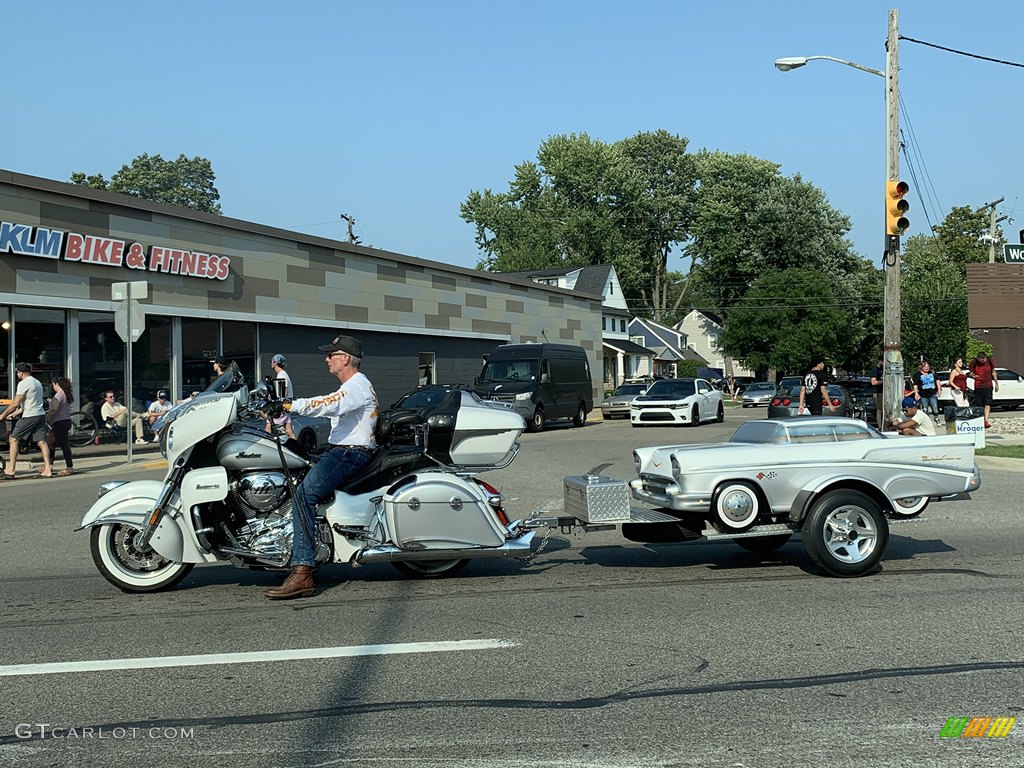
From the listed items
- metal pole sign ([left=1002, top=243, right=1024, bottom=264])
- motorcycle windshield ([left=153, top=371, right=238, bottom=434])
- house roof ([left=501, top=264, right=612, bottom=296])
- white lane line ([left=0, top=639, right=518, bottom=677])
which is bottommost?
white lane line ([left=0, top=639, right=518, bottom=677])

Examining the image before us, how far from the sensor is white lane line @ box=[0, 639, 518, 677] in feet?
17.4

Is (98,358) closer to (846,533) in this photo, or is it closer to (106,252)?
(106,252)

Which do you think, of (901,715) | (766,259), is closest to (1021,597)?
(901,715)

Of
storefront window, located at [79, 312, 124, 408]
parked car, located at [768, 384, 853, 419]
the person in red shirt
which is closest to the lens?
storefront window, located at [79, 312, 124, 408]

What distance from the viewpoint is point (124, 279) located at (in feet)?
73.2

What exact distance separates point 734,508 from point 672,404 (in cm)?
2393

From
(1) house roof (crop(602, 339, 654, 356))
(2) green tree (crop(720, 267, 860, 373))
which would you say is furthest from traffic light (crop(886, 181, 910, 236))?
(2) green tree (crop(720, 267, 860, 373))

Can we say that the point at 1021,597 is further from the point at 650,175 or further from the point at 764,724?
the point at 650,175

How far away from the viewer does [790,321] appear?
68.5 metres

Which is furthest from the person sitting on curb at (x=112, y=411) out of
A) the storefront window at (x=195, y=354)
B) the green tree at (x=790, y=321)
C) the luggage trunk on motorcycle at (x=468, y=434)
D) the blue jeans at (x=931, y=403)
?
the green tree at (x=790, y=321)

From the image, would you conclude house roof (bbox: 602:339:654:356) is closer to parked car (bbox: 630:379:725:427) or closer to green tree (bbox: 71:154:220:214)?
parked car (bbox: 630:379:725:427)

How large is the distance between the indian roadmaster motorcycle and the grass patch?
43.3 feet

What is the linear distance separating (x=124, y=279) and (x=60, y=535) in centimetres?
1314

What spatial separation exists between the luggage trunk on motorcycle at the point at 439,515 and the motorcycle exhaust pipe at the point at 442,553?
3 cm
